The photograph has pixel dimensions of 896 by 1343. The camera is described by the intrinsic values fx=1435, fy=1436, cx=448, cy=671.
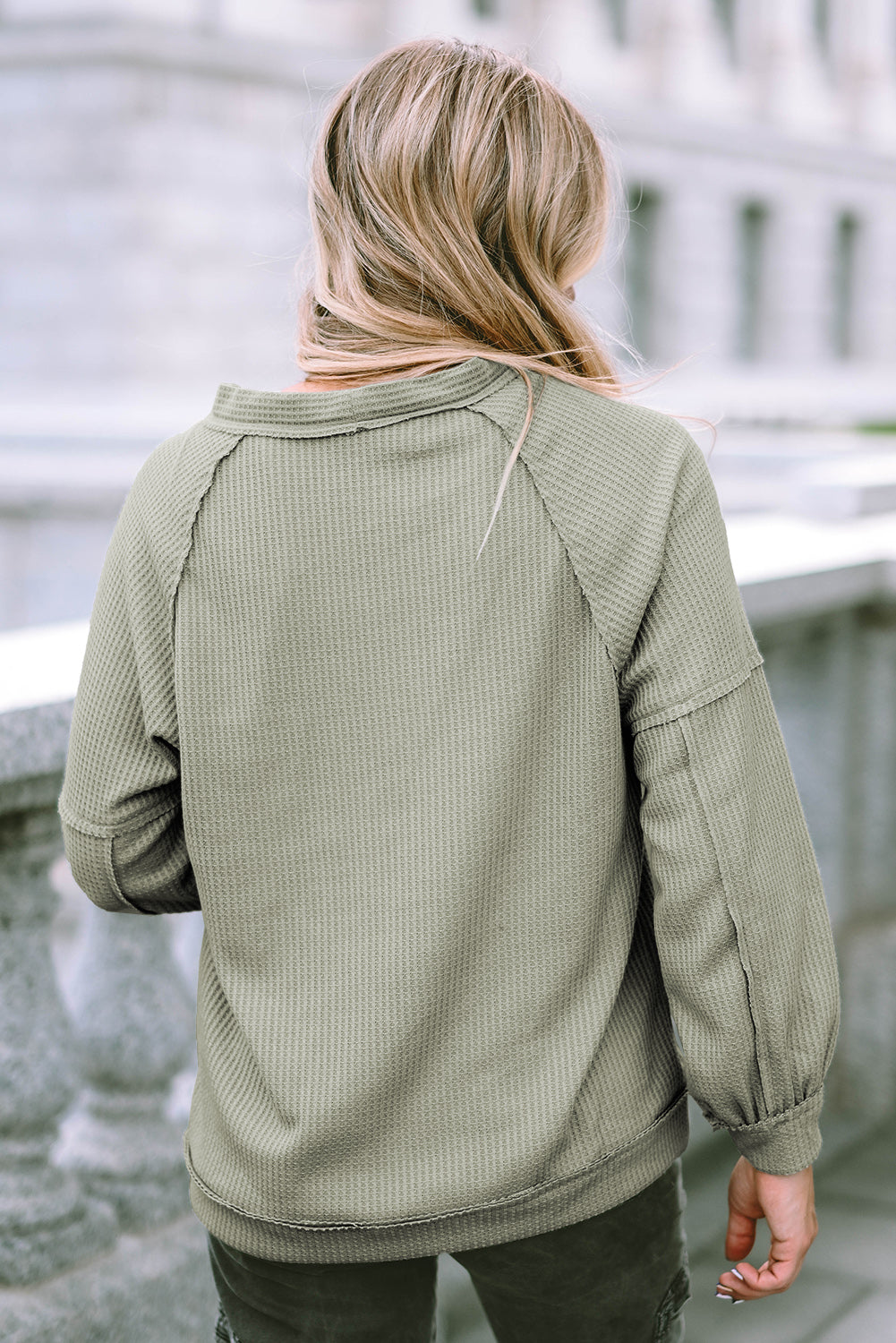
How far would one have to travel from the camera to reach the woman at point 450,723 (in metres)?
1.33

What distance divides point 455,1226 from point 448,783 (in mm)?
444

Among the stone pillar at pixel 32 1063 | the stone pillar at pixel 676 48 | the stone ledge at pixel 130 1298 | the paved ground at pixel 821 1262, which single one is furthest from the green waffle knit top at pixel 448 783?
the stone pillar at pixel 676 48

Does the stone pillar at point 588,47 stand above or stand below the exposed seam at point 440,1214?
above

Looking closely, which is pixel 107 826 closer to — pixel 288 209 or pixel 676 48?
pixel 288 209

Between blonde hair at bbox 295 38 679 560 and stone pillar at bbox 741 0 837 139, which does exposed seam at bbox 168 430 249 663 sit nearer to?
blonde hair at bbox 295 38 679 560

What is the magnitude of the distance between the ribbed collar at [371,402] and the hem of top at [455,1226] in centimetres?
76

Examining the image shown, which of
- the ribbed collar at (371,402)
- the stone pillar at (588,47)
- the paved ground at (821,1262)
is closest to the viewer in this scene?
the ribbed collar at (371,402)

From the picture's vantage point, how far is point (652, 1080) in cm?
148

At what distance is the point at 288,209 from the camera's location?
3.65m

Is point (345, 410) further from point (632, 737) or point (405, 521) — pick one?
point (632, 737)

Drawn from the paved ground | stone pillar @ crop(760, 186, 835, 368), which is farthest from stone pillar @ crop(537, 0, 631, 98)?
the paved ground

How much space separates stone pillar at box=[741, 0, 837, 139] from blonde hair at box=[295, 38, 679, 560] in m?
27.4

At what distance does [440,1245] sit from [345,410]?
0.81 m

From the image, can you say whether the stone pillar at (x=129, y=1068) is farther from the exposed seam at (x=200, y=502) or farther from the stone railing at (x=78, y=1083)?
the exposed seam at (x=200, y=502)
